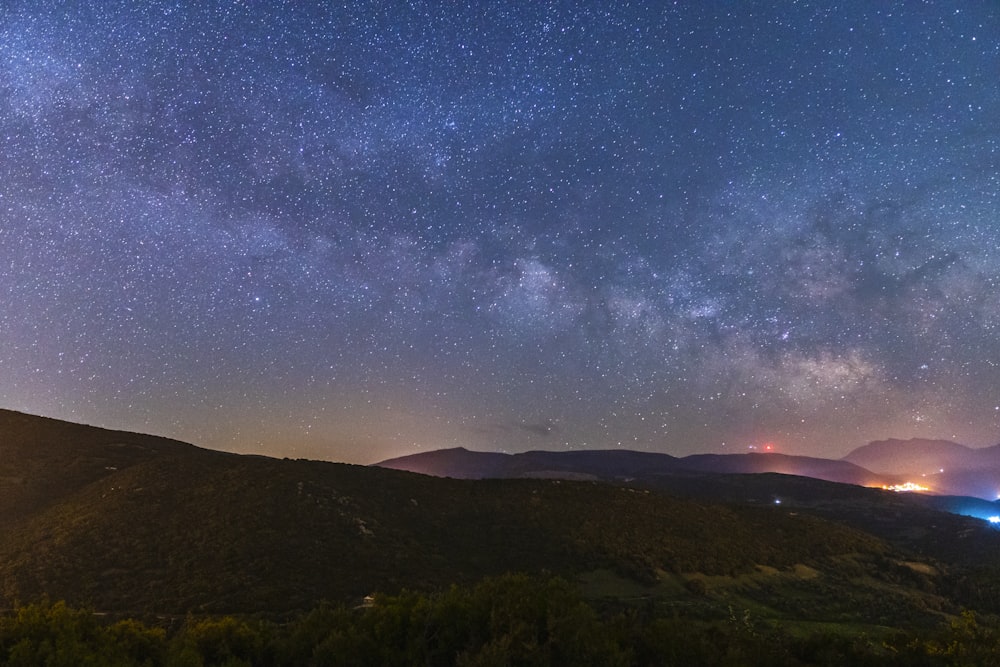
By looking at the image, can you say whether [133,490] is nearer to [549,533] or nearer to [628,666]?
[549,533]

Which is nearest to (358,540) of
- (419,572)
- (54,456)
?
(419,572)

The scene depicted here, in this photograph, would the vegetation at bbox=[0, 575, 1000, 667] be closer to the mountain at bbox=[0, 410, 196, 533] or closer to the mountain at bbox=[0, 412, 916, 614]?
the mountain at bbox=[0, 412, 916, 614]

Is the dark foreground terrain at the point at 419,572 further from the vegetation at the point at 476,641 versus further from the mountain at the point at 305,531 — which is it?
the mountain at the point at 305,531

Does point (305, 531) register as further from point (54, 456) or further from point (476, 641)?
point (54, 456)

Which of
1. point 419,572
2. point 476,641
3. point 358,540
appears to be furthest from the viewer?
point 358,540

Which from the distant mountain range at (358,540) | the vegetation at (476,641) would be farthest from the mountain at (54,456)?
the vegetation at (476,641)

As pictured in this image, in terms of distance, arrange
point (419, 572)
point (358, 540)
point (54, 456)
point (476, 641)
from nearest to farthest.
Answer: point (476, 641)
point (419, 572)
point (358, 540)
point (54, 456)
